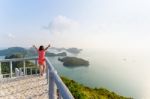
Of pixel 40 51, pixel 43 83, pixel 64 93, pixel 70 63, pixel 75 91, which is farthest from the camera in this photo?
pixel 70 63

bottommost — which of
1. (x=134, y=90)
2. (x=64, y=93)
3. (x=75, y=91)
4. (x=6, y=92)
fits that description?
(x=134, y=90)

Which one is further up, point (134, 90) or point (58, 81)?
point (58, 81)

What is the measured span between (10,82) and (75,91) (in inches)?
246

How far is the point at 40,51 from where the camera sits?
13047 millimetres

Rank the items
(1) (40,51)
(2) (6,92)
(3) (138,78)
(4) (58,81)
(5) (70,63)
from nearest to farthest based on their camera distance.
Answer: (4) (58,81), (2) (6,92), (1) (40,51), (3) (138,78), (5) (70,63)

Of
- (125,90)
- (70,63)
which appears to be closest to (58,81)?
(125,90)

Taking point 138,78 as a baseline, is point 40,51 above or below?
Answer: above

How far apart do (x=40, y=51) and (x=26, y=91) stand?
302 cm

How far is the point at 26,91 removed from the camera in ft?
34.0

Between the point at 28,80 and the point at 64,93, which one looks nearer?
Answer: the point at 64,93

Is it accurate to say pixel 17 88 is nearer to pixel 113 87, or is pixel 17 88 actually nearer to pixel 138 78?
pixel 113 87

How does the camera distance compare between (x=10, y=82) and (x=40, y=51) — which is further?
(x=40, y=51)

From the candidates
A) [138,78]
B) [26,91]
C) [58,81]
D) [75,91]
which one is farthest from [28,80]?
[138,78]

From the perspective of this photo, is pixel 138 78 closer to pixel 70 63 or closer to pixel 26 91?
pixel 70 63
